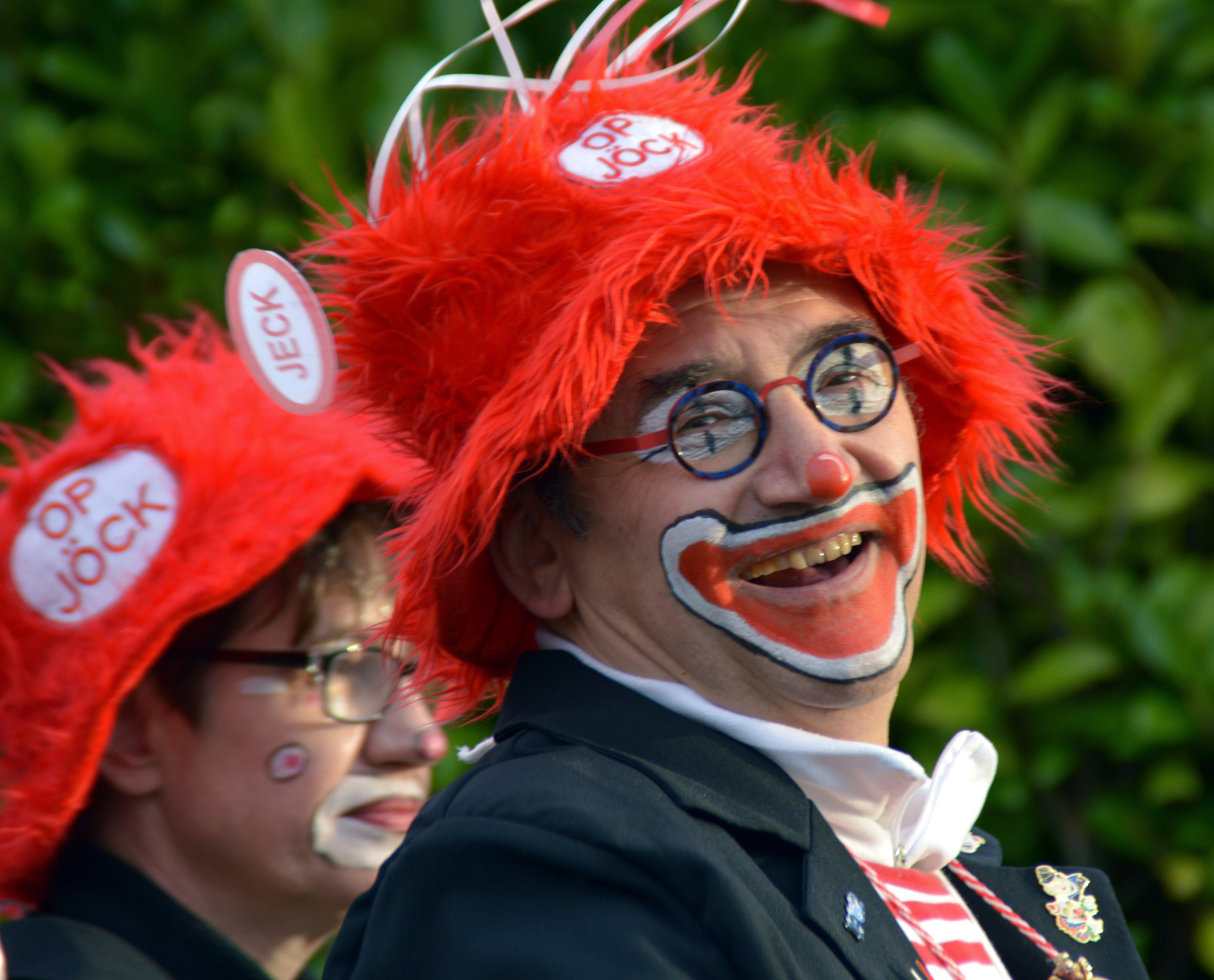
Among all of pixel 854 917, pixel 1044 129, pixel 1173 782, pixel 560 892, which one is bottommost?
pixel 1173 782

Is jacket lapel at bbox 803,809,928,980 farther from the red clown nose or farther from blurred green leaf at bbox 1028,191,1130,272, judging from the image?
blurred green leaf at bbox 1028,191,1130,272

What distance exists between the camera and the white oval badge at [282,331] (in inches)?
69.2

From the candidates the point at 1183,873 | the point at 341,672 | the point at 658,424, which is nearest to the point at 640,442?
the point at 658,424

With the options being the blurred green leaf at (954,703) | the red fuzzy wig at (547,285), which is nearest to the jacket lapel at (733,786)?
the red fuzzy wig at (547,285)

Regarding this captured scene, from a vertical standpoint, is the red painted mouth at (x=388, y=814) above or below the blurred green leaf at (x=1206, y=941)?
above

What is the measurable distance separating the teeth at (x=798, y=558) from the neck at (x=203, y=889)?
1184 millimetres

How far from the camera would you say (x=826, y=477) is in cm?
156

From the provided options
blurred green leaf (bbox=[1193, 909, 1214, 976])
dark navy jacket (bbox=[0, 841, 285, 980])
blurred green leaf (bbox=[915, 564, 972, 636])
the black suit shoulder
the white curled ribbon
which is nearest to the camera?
the black suit shoulder

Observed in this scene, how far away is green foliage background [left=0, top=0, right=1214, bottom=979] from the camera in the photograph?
2.65 meters

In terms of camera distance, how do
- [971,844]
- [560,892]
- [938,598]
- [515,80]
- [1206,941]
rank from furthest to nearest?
[938,598]
[1206,941]
[971,844]
[515,80]
[560,892]

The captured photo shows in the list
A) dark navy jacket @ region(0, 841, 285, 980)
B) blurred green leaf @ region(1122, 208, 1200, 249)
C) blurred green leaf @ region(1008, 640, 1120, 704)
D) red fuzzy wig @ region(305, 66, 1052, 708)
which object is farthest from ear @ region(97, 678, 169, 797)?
blurred green leaf @ region(1122, 208, 1200, 249)

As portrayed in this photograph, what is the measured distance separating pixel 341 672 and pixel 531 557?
31.7 inches

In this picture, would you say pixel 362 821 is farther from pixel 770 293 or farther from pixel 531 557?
pixel 770 293

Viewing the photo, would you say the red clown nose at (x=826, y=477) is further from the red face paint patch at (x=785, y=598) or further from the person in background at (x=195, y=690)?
the person in background at (x=195, y=690)
